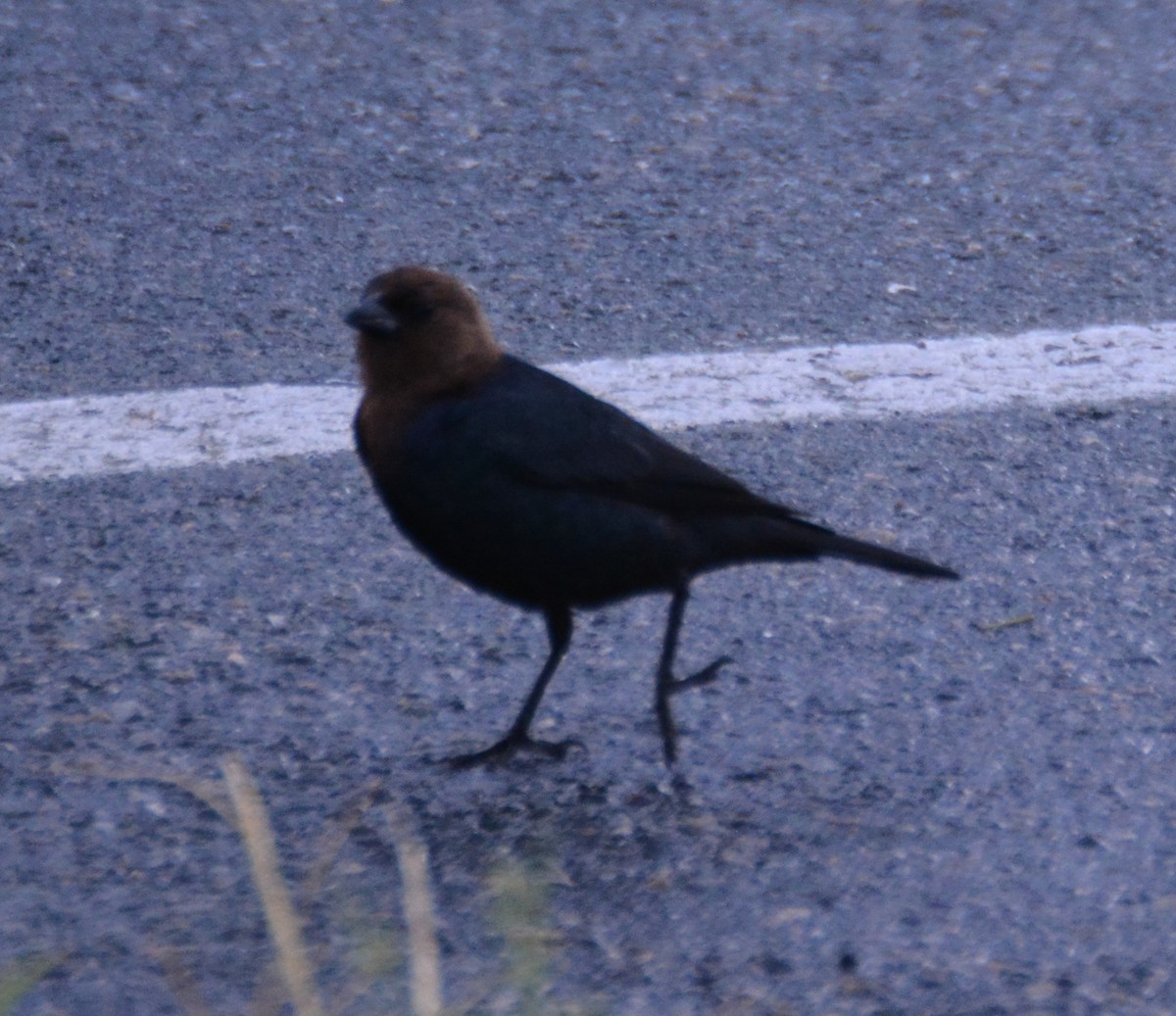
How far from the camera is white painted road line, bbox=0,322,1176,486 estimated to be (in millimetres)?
3564

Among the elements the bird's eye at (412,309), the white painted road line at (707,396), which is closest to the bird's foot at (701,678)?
the bird's eye at (412,309)

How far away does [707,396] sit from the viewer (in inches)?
152

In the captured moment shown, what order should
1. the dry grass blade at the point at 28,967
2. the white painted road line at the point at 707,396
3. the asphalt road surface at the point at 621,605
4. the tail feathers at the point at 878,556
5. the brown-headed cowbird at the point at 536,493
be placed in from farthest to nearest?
the white painted road line at the point at 707,396, the tail feathers at the point at 878,556, the brown-headed cowbird at the point at 536,493, the asphalt road surface at the point at 621,605, the dry grass blade at the point at 28,967

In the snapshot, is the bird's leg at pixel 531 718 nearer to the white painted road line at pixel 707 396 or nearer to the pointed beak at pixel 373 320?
the pointed beak at pixel 373 320

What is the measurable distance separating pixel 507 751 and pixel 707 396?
4.45 feet

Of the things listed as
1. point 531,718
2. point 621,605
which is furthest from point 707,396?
point 531,718

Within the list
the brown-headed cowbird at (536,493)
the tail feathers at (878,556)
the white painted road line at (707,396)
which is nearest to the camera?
the brown-headed cowbird at (536,493)

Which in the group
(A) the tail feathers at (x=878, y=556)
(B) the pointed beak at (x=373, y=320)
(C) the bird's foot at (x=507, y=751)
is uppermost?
(B) the pointed beak at (x=373, y=320)

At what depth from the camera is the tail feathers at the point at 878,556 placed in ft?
8.94

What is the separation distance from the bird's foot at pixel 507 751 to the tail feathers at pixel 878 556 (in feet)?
1.56

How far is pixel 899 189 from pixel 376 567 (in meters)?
2.21

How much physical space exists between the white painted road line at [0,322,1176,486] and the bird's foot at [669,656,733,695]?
0.95 m

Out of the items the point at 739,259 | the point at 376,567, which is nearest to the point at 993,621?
the point at 376,567

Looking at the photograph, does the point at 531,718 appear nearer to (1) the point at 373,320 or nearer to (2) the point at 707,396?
(1) the point at 373,320
